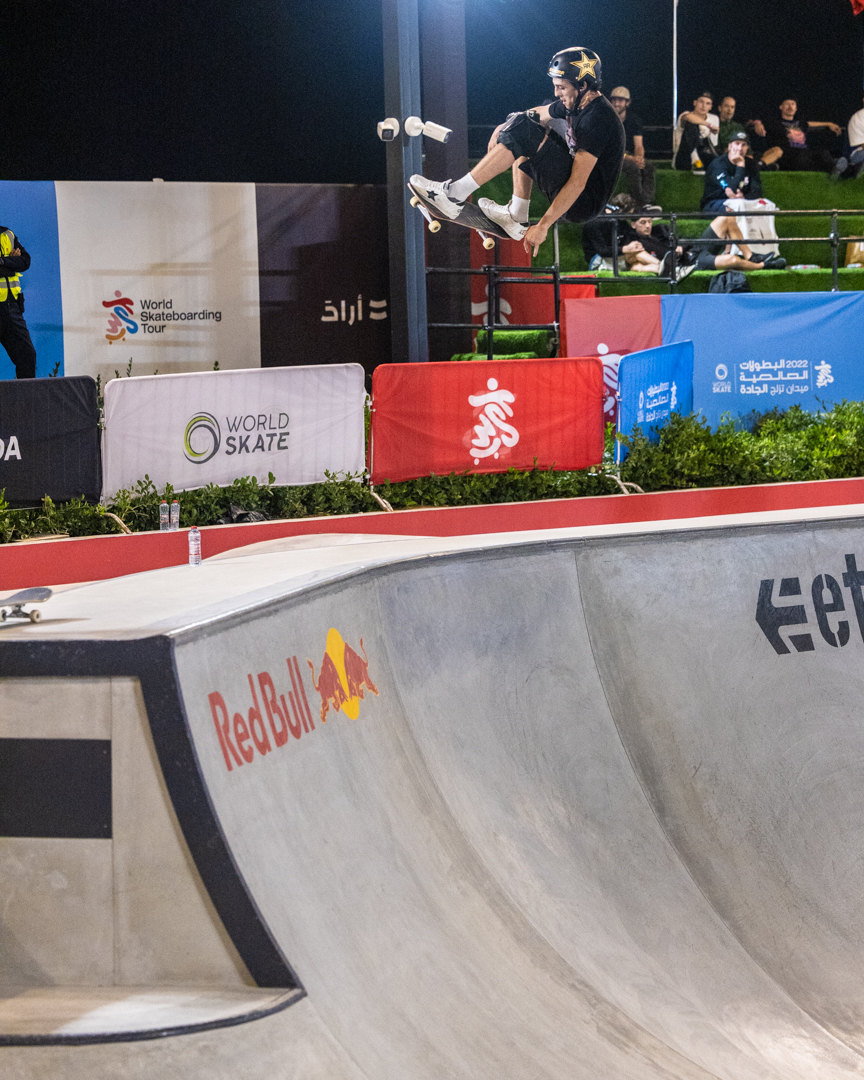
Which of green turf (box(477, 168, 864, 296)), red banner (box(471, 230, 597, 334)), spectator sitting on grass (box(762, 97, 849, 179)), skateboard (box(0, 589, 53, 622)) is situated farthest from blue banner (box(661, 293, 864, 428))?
skateboard (box(0, 589, 53, 622))

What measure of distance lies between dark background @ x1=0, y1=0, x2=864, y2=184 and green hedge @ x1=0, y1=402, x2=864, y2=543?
678cm

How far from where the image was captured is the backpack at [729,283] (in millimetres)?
12625

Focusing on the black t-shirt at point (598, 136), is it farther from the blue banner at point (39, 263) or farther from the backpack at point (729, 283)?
the blue banner at point (39, 263)

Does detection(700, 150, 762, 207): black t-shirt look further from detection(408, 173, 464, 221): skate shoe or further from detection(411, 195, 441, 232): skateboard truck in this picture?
detection(408, 173, 464, 221): skate shoe

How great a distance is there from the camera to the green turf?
1277cm

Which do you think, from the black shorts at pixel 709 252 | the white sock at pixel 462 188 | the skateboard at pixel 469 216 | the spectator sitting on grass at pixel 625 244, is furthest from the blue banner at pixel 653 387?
the black shorts at pixel 709 252

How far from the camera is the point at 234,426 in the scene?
766cm

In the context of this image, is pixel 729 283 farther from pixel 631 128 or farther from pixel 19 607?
pixel 19 607

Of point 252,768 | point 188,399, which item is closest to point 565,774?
point 252,768

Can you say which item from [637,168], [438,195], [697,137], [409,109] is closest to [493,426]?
[438,195]

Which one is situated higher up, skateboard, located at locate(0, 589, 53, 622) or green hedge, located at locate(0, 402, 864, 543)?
green hedge, located at locate(0, 402, 864, 543)

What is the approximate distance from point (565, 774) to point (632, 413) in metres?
5.64

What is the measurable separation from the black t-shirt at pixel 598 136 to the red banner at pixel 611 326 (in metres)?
3.36

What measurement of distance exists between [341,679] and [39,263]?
9.31 m
